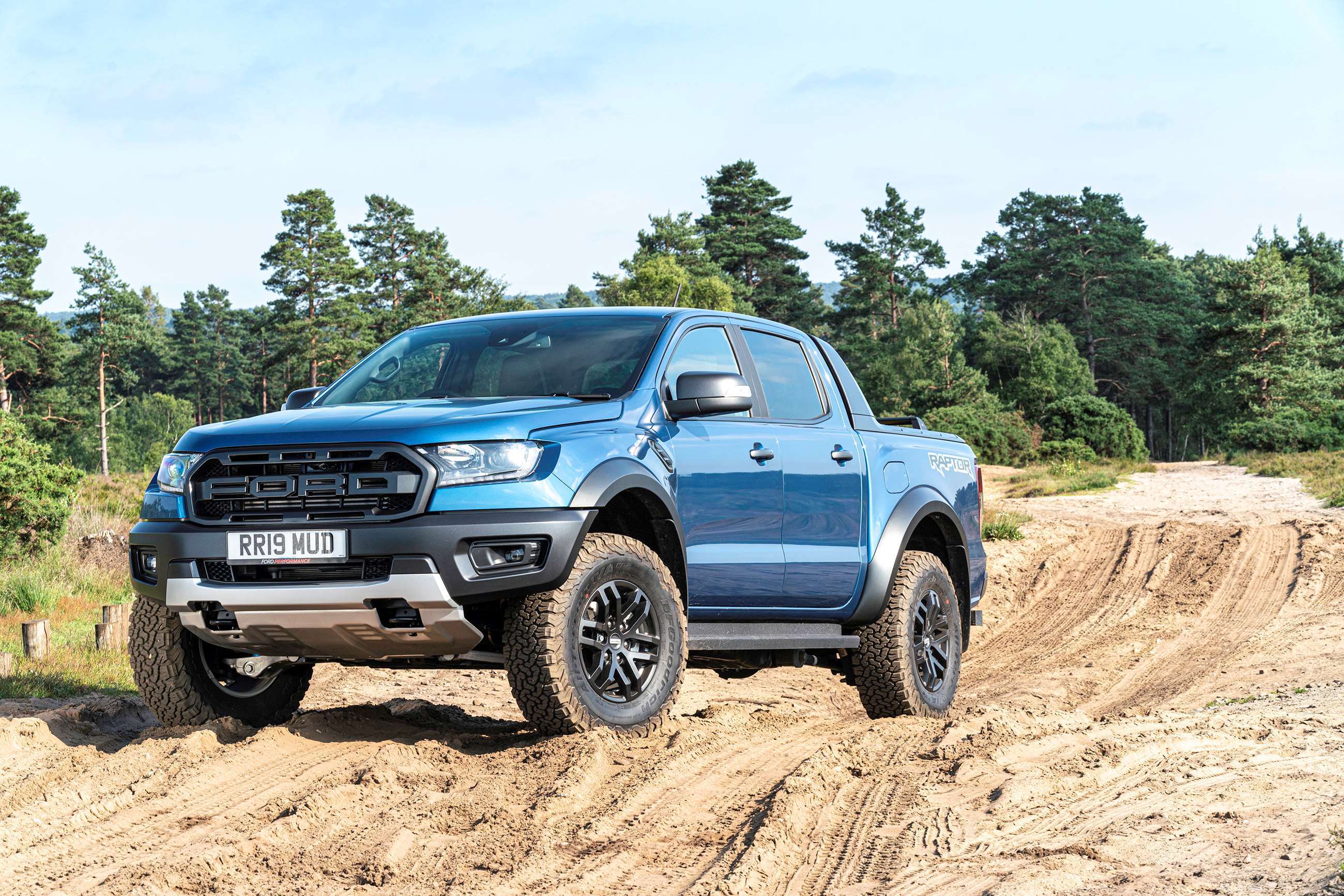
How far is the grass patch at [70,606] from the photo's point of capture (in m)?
8.73

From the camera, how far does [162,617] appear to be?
5711 mm

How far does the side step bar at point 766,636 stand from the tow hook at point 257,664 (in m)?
1.83

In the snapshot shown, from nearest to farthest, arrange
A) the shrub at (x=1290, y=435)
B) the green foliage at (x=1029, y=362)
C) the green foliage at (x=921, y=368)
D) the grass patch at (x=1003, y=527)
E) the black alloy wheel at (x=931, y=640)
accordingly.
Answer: the black alloy wheel at (x=931, y=640) → the grass patch at (x=1003, y=527) → the shrub at (x=1290, y=435) → the green foliage at (x=921, y=368) → the green foliage at (x=1029, y=362)

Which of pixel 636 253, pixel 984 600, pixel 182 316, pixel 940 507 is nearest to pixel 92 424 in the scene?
pixel 636 253

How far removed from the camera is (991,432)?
3938 centimetres

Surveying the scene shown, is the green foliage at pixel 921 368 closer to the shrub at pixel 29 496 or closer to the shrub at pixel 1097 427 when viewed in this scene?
the shrub at pixel 1097 427

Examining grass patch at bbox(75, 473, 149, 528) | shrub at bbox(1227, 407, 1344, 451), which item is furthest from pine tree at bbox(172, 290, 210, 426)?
shrub at bbox(1227, 407, 1344, 451)

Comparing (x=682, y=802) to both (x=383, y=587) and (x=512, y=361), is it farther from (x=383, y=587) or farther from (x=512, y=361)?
(x=512, y=361)

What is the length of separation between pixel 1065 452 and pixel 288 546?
35449mm

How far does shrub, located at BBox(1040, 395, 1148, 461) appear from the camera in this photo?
3906 cm

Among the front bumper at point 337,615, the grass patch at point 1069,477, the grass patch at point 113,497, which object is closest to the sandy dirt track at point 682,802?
the front bumper at point 337,615

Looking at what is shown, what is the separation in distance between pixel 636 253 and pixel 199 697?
206 feet

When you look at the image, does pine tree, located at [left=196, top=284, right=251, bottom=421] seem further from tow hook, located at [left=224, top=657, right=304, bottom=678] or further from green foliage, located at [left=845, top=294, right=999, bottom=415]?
tow hook, located at [left=224, top=657, right=304, bottom=678]

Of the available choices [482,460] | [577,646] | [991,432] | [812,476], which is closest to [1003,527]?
[812,476]
